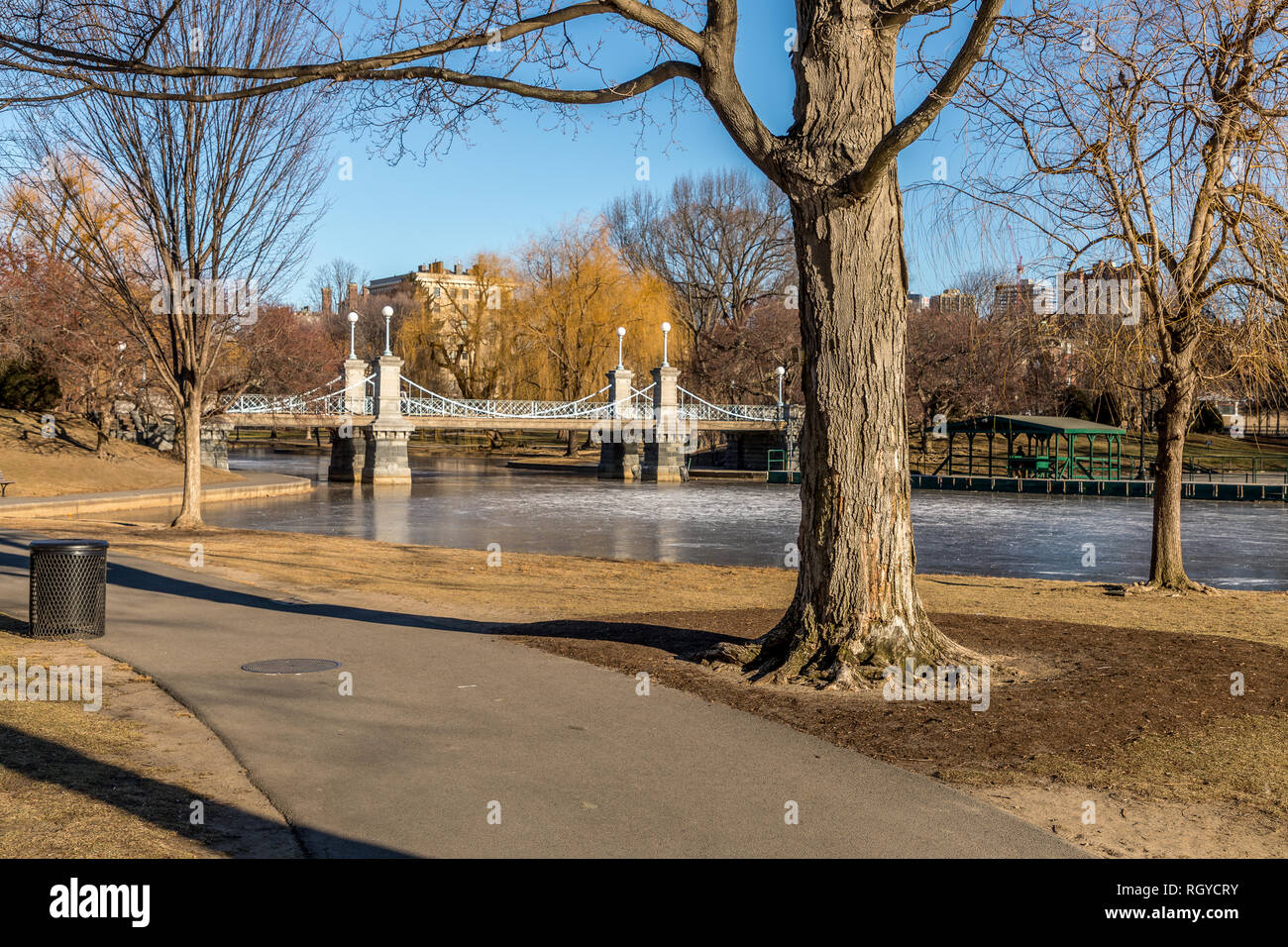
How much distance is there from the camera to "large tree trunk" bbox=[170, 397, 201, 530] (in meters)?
22.7

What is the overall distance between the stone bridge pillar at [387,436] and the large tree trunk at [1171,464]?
40.2 metres

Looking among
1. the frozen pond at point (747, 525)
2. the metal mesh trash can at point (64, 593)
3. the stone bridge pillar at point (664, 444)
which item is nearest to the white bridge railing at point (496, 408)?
the stone bridge pillar at point (664, 444)

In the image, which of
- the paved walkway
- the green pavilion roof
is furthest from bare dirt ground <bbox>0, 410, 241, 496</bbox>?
the green pavilion roof

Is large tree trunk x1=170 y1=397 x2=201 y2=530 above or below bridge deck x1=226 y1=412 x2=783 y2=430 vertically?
below

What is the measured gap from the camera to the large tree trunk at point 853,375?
8547mm

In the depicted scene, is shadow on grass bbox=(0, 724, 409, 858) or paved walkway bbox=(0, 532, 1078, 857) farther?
paved walkway bbox=(0, 532, 1078, 857)

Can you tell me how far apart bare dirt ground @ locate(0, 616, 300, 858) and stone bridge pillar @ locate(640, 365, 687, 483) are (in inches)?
2093

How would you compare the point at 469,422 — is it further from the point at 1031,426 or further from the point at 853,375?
the point at 853,375

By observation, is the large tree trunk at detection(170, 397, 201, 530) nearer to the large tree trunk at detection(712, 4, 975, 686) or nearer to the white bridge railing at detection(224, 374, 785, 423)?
the large tree trunk at detection(712, 4, 975, 686)

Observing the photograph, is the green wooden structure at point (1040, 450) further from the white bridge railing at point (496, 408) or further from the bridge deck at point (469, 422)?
the bridge deck at point (469, 422)

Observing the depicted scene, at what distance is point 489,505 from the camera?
3794 cm

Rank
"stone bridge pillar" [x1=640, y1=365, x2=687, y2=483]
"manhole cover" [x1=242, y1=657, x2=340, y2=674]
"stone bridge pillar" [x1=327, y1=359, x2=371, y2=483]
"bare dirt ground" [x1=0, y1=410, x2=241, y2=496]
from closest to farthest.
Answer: "manhole cover" [x1=242, y1=657, x2=340, y2=674]
"bare dirt ground" [x1=0, y1=410, x2=241, y2=496]
"stone bridge pillar" [x1=327, y1=359, x2=371, y2=483]
"stone bridge pillar" [x1=640, y1=365, x2=687, y2=483]

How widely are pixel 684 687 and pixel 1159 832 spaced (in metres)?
3.60
